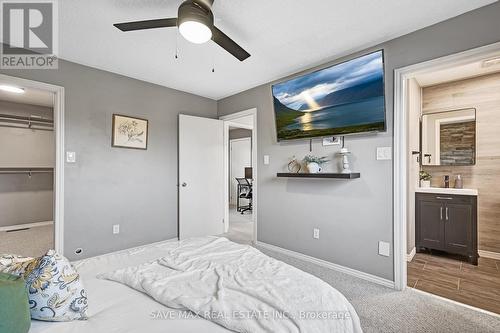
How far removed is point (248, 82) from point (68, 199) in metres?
2.75

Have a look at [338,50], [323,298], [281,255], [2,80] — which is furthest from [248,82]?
[323,298]

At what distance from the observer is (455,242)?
3.03 meters

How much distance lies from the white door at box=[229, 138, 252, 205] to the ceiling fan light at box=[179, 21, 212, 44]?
5.66m

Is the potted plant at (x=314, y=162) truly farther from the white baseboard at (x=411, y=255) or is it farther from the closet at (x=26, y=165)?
the closet at (x=26, y=165)

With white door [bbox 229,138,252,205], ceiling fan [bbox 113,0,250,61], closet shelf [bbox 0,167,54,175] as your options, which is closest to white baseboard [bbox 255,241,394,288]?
ceiling fan [bbox 113,0,250,61]

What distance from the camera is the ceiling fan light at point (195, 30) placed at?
153cm

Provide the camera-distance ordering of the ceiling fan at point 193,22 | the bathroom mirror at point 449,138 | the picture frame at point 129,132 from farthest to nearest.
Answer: the bathroom mirror at point 449,138
the picture frame at point 129,132
the ceiling fan at point 193,22

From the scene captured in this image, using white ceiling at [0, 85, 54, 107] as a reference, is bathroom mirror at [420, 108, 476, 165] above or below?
below

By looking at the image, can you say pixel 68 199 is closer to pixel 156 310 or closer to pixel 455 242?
pixel 156 310

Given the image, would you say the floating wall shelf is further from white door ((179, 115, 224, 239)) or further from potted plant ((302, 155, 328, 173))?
white door ((179, 115, 224, 239))

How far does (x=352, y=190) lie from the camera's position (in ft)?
8.70

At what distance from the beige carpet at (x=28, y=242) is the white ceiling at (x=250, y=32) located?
272 centimetres

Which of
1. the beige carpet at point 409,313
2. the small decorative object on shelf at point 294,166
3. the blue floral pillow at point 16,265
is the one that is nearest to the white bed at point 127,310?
the blue floral pillow at point 16,265

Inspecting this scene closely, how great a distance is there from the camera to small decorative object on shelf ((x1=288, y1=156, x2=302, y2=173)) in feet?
10.4
